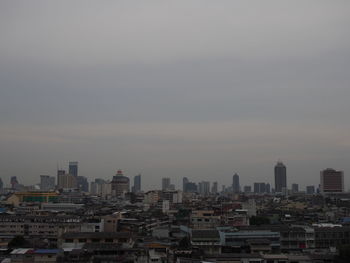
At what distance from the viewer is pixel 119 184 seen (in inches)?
5241

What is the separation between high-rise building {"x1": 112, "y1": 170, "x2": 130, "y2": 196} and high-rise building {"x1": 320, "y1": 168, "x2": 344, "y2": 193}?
53.8 m

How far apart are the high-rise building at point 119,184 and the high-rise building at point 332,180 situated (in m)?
53.8

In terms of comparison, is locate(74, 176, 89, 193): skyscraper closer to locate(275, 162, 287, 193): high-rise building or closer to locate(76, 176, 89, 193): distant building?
locate(76, 176, 89, 193): distant building

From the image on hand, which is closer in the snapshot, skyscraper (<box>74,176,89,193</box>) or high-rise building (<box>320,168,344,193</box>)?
high-rise building (<box>320,168,344,193</box>)

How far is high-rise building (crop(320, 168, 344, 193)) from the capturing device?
124812 millimetres

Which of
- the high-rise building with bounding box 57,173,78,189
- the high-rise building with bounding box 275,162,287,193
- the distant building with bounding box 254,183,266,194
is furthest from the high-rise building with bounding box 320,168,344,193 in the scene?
the high-rise building with bounding box 57,173,78,189

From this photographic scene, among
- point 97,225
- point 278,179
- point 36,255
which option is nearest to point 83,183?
point 278,179

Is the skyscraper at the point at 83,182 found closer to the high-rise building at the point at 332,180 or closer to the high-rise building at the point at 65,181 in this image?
the high-rise building at the point at 65,181

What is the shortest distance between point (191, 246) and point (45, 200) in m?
57.6

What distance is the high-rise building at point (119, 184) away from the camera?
431 ft

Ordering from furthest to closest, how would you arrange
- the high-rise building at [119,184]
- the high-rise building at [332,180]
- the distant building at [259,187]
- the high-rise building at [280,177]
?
1. the distant building at [259,187]
2. the high-rise building at [280,177]
3. the high-rise building at [119,184]
4. the high-rise building at [332,180]

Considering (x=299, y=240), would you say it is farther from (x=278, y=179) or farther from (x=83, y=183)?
(x=83, y=183)

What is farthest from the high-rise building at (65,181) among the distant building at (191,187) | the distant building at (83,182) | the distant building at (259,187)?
the distant building at (259,187)

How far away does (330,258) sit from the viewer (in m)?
23.4
